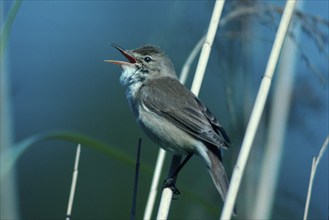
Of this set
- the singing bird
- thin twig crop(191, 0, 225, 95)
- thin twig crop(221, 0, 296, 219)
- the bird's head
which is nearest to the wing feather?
the singing bird

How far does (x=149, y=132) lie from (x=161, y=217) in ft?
2.46

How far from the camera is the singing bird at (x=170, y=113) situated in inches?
118

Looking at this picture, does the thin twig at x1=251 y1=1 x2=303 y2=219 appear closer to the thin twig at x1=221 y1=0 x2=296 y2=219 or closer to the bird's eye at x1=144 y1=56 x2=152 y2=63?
the bird's eye at x1=144 y1=56 x2=152 y2=63

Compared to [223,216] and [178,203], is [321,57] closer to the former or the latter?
[223,216]

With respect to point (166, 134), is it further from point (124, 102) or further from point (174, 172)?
point (124, 102)

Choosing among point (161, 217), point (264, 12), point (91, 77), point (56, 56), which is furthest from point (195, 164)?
point (161, 217)

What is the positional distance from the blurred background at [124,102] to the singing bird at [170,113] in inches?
8.5

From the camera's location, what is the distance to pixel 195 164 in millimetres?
5277

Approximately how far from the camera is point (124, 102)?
228 inches

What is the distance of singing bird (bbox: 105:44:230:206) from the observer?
2.99 m

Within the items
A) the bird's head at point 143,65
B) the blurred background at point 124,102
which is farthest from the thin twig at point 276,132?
the bird's head at point 143,65

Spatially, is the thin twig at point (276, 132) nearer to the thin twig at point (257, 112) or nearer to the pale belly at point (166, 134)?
the pale belly at point (166, 134)

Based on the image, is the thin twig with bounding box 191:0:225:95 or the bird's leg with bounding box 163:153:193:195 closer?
the thin twig with bounding box 191:0:225:95

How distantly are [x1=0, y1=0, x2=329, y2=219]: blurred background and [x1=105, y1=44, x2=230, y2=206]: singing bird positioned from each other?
216mm
